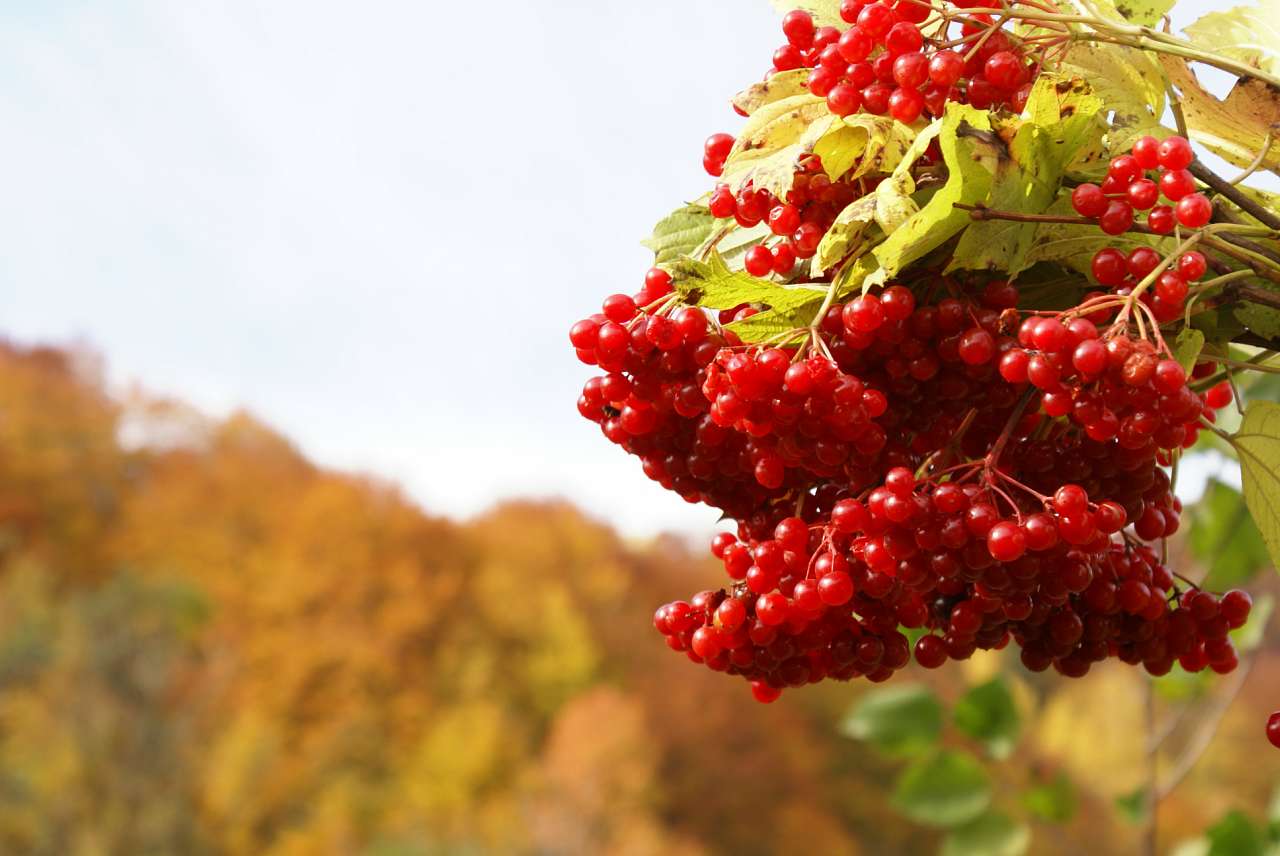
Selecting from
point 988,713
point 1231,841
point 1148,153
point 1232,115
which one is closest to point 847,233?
point 1148,153

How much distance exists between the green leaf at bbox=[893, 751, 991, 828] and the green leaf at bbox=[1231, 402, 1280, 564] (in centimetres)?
121

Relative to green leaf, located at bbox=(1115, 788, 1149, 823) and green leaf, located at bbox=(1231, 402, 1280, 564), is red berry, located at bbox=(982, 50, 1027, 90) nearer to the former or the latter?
green leaf, located at bbox=(1231, 402, 1280, 564)

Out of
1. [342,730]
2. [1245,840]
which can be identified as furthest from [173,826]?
[1245,840]

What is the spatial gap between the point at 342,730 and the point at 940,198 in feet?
64.1

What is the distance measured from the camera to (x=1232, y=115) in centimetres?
63

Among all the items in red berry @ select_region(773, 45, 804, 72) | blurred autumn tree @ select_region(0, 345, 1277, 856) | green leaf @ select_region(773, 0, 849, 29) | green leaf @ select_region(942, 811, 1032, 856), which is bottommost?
green leaf @ select_region(942, 811, 1032, 856)

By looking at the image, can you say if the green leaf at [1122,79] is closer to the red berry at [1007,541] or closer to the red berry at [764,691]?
the red berry at [1007,541]

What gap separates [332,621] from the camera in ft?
66.9

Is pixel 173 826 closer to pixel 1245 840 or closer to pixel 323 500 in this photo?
pixel 323 500

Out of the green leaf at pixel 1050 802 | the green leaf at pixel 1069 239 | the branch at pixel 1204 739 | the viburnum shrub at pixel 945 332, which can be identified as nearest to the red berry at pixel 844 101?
the viburnum shrub at pixel 945 332

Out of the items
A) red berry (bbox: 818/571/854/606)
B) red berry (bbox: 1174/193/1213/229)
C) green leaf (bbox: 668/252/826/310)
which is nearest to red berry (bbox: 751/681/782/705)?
red berry (bbox: 818/571/854/606)

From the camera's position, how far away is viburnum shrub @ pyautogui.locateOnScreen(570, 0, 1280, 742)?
52 cm

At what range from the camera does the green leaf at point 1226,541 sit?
1782 millimetres

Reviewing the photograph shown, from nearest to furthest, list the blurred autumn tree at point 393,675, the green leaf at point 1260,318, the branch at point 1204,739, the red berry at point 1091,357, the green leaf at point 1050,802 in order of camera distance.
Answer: the red berry at point 1091,357, the green leaf at point 1260,318, the branch at point 1204,739, the green leaf at point 1050,802, the blurred autumn tree at point 393,675
